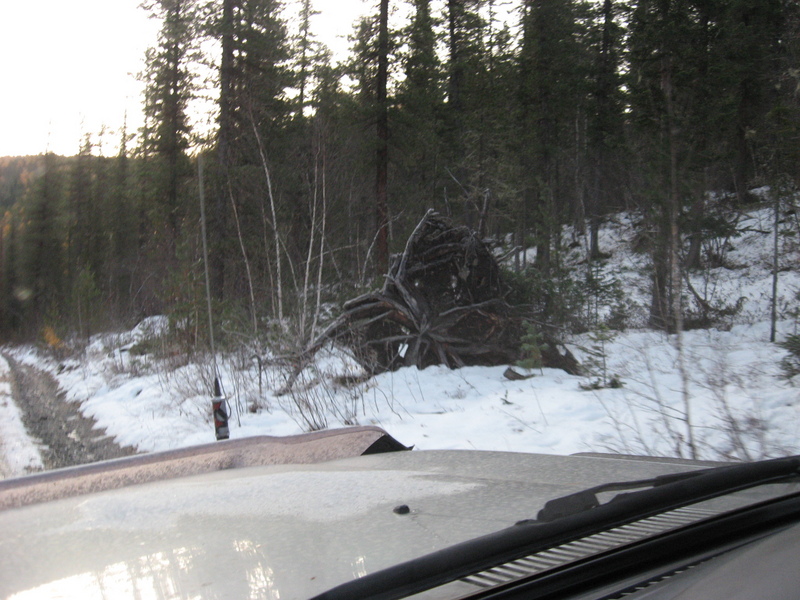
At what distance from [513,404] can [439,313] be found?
3290 millimetres

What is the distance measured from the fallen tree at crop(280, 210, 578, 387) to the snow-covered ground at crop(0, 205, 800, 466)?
0.41 metres

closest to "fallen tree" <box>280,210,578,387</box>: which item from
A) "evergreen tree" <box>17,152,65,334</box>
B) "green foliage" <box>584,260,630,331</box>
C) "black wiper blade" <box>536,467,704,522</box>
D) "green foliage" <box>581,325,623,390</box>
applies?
"green foliage" <box>581,325,623,390</box>

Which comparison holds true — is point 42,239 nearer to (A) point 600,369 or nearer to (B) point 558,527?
(A) point 600,369

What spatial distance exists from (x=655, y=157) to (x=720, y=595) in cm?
1007

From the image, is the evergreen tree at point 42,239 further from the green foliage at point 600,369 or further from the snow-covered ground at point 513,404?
the green foliage at point 600,369

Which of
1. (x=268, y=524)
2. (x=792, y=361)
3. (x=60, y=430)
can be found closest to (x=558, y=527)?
(x=268, y=524)

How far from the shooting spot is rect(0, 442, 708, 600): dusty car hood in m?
1.54

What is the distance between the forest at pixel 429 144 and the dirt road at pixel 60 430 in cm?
280

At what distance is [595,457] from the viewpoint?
2992 millimetres

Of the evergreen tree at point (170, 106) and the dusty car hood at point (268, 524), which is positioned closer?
the dusty car hood at point (268, 524)

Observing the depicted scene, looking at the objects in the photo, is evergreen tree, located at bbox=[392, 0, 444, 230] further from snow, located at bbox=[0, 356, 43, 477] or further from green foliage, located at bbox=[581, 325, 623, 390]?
snow, located at bbox=[0, 356, 43, 477]

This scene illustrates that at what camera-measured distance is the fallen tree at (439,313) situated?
11.0 m

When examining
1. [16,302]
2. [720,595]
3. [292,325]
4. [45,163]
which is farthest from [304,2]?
[16,302]

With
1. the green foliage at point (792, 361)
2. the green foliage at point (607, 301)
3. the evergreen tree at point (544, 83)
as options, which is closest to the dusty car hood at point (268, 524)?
the green foliage at point (792, 361)
